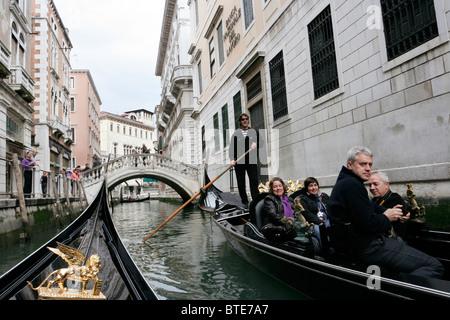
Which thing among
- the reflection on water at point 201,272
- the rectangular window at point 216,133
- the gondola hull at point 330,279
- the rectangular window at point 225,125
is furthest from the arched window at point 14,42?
the gondola hull at point 330,279

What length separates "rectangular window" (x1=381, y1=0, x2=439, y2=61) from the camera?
3.55 meters

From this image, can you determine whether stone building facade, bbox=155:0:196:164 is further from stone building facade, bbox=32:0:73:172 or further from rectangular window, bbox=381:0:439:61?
rectangular window, bbox=381:0:439:61

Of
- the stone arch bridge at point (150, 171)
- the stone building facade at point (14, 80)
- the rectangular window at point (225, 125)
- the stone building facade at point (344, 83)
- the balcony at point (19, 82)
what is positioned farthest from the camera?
the stone arch bridge at point (150, 171)

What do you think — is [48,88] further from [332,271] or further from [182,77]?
[332,271]

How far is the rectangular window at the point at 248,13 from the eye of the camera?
837cm

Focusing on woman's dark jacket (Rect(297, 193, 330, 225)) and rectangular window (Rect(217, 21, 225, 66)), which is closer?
woman's dark jacket (Rect(297, 193, 330, 225))

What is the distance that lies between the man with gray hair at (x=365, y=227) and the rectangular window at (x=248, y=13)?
7407mm

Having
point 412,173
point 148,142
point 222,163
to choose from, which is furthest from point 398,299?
point 148,142

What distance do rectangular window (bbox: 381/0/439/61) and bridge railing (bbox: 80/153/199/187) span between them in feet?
36.3

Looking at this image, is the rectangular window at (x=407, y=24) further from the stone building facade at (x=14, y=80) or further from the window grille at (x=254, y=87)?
the stone building facade at (x=14, y=80)

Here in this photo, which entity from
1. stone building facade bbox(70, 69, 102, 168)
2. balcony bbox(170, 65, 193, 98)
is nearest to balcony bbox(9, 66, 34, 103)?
balcony bbox(170, 65, 193, 98)

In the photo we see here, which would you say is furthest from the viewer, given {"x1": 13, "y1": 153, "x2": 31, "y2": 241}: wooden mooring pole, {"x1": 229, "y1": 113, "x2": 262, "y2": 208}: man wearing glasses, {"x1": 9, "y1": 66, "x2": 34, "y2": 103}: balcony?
{"x1": 9, "y1": 66, "x2": 34, "y2": 103}: balcony

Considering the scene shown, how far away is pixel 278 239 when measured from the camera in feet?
8.83

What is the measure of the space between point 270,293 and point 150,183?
35.0 meters
